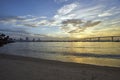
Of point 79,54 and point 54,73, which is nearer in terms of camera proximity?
point 54,73

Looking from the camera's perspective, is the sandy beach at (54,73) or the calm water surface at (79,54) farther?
the calm water surface at (79,54)

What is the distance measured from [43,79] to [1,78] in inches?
73.2

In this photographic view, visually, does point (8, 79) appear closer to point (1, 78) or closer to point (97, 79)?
point (1, 78)

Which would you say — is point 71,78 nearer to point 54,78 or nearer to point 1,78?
point 54,78

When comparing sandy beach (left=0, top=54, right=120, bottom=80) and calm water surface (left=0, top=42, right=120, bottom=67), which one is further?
calm water surface (left=0, top=42, right=120, bottom=67)

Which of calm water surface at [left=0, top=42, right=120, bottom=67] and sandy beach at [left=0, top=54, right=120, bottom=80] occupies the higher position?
sandy beach at [left=0, top=54, right=120, bottom=80]

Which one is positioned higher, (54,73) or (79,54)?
(54,73)

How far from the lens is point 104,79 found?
20.1 ft

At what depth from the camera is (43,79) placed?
586cm

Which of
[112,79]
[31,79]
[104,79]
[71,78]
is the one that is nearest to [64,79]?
[71,78]

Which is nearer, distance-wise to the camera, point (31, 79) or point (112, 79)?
point (31, 79)

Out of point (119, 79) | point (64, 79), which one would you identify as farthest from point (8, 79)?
point (119, 79)

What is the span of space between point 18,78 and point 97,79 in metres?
3.56

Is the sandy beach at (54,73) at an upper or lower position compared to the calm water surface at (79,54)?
upper
